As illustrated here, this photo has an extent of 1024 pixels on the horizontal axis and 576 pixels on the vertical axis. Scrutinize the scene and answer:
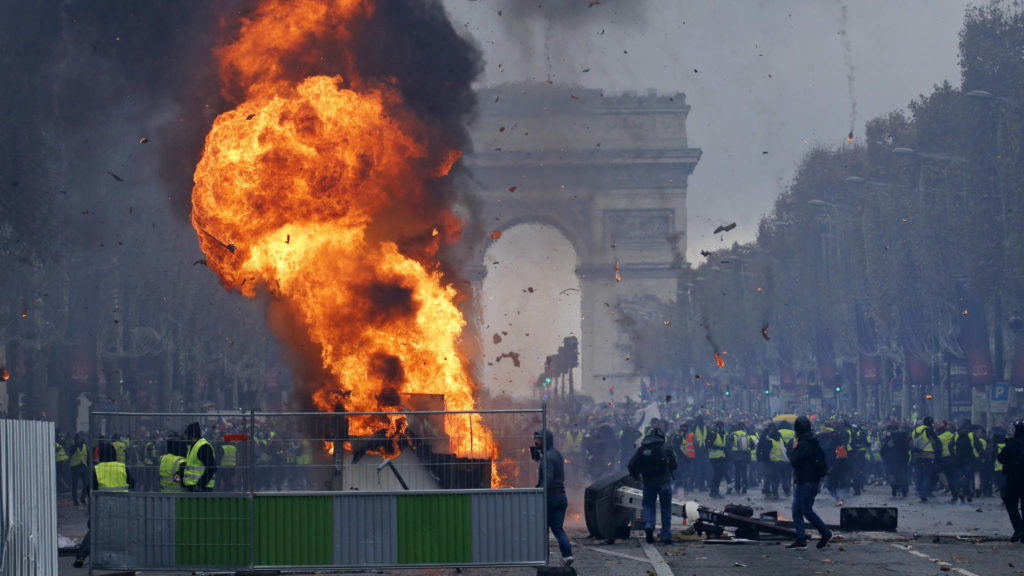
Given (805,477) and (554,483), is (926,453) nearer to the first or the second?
(805,477)

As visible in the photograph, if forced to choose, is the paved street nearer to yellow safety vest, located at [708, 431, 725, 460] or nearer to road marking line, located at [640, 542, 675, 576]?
road marking line, located at [640, 542, 675, 576]

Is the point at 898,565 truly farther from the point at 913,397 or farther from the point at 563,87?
the point at 913,397

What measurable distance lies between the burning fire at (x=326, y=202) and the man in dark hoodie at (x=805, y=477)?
4.51 meters

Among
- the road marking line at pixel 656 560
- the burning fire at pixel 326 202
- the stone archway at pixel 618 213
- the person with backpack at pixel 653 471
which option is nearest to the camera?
the road marking line at pixel 656 560

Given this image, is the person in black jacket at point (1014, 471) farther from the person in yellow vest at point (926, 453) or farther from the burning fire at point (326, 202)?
the person in yellow vest at point (926, 453)

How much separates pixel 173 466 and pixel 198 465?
0.24m

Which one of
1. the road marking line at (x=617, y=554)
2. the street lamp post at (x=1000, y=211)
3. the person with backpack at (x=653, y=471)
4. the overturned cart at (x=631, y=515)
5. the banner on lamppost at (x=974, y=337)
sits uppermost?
the street lamp post at (x=1000, y=211)

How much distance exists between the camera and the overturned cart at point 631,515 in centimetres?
1694

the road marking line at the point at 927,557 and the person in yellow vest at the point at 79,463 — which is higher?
the person in yellow vest at the point at 79,463

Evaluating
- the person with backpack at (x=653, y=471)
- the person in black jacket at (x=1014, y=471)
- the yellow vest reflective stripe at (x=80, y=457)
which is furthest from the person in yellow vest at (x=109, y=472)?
the yellow vest reflective stripe at (x=80, y=457)

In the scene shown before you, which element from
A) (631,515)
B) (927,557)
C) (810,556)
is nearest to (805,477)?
(810,556)

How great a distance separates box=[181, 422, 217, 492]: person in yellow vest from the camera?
12.9 meters

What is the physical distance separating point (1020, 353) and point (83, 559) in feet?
91.5

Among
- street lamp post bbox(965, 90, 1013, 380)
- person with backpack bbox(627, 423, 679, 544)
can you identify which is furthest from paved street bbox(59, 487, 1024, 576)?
street lamp post bbox(965, 90, 1013, 380)
